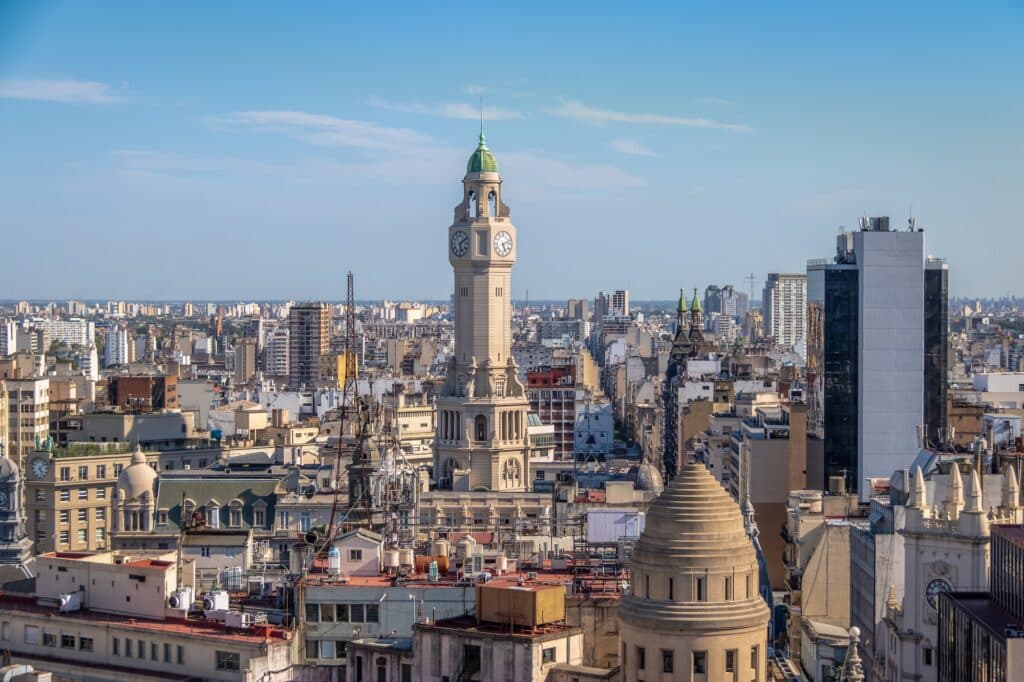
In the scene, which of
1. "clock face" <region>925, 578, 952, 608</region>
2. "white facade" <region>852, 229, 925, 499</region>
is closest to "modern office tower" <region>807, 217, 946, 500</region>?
"white facade" <region>852, 229, 925, 499</region>

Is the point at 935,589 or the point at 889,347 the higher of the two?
the point at 889,347

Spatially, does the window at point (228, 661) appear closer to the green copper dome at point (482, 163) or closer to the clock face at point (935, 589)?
the clock face at point (935, 589)

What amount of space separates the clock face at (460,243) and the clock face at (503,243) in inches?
55.1

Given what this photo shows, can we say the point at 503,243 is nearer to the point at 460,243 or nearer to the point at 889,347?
the point at 460,243

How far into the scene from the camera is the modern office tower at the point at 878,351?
88812 mm

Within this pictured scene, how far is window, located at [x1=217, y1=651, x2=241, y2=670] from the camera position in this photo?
49.2 m

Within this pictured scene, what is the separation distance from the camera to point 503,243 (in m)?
97.5

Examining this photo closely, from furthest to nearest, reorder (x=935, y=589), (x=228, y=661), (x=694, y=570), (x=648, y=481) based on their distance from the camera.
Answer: (x=648, y=481)
(x=935, y=589)
(x=228, y=661)
(x=694, y=570)

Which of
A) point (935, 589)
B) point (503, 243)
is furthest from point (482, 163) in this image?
point (935, 589)

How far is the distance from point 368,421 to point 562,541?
27.3 ft

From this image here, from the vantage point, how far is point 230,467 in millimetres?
101625

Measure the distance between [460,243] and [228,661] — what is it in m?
49.9

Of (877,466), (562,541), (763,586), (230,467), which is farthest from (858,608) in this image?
(230,467)

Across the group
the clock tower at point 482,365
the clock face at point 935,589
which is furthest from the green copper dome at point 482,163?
the clock face at point 935,589
